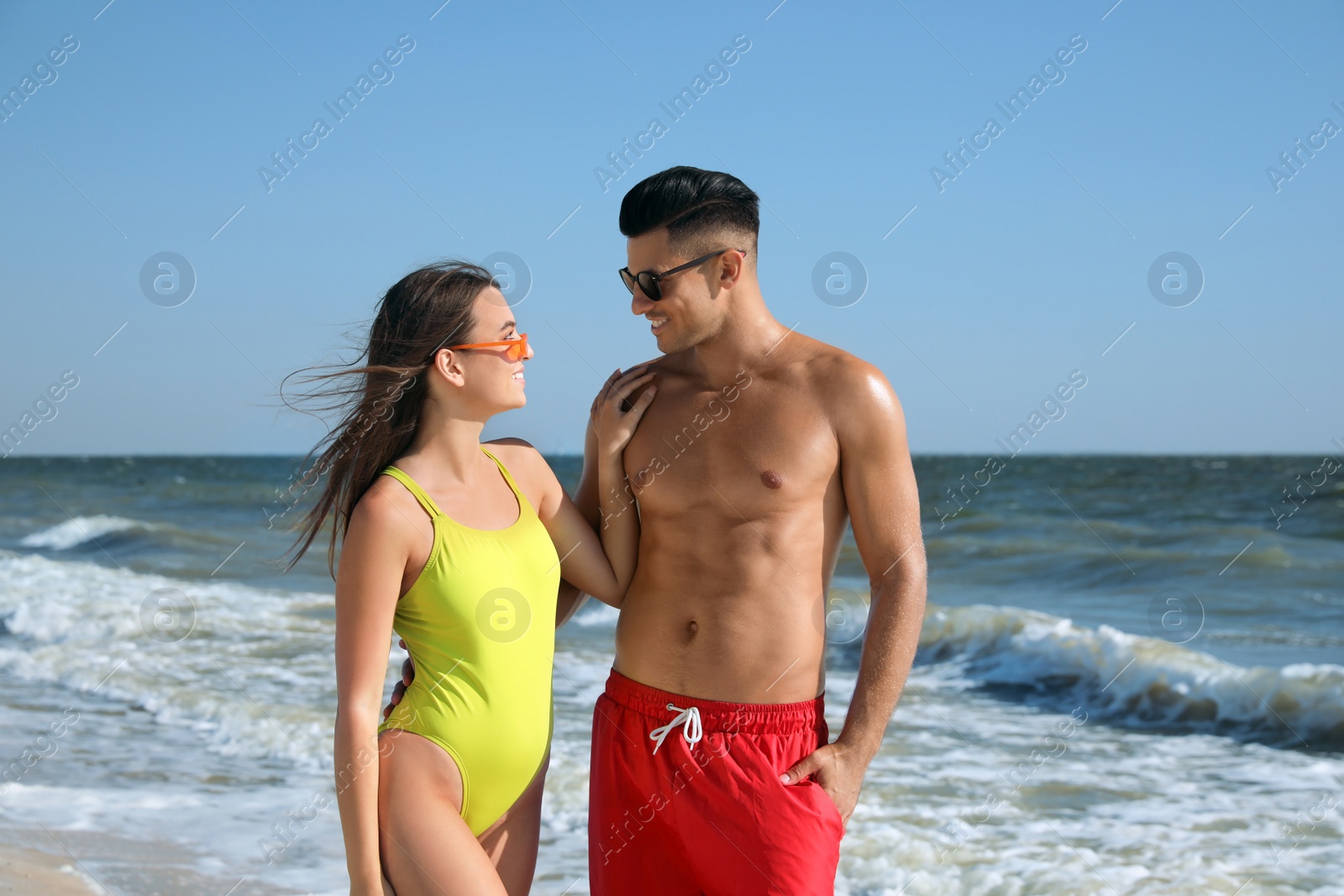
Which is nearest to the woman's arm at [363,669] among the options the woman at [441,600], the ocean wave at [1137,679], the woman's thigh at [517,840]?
the woman at [441,600]

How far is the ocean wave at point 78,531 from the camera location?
19.7 metres

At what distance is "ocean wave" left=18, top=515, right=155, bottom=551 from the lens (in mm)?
19672

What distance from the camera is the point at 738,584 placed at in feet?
9.40

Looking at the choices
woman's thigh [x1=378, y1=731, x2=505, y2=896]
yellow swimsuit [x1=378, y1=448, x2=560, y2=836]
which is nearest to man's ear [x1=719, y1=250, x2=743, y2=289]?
yellow swimsuit [x1=378, y1=448, x2=560, y2=836]

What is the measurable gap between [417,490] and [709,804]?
1079 millimetres

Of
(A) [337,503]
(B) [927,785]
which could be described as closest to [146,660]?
(B) [927,785]

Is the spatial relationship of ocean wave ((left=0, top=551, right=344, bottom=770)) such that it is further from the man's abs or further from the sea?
the man's abs

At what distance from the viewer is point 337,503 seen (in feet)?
8.92

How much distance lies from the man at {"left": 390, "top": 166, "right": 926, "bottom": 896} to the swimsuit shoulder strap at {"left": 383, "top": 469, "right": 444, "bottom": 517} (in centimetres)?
65

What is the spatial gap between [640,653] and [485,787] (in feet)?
1.89

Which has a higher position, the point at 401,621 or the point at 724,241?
the point at 724,241

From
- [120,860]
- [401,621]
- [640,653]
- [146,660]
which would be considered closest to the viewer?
[401,621]

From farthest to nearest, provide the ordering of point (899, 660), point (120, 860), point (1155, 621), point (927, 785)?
point (1155, 621)
point (927, 785)
point (120, 860)
point (899, 660)

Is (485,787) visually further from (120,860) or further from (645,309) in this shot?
(120,860)
